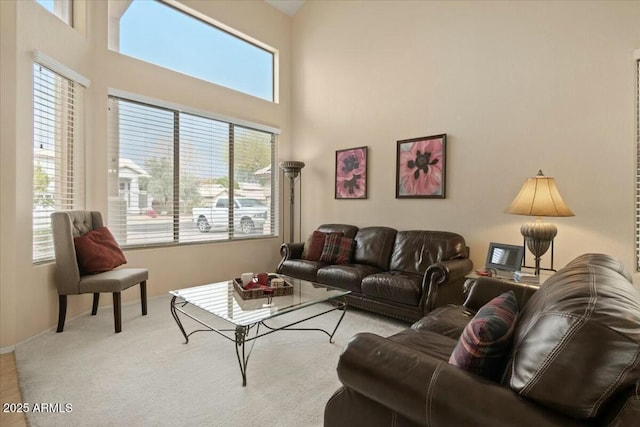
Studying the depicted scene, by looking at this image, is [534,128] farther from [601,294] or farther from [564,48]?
[601,294]

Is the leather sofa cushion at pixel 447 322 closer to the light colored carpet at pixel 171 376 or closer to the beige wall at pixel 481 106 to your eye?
the light colored carpet at pixel 171 376

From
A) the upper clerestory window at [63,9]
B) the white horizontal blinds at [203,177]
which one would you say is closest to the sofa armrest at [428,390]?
the white horizontal blinds at [203,177]

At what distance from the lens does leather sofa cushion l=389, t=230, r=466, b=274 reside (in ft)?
11.2

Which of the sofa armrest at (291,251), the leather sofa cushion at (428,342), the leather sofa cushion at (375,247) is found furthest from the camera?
the sofa armrest at (291,251)

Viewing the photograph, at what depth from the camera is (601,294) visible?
1.00 m

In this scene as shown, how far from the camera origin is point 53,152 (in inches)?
121

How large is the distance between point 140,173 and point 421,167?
3258 millimetres

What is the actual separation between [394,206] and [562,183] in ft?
5.69

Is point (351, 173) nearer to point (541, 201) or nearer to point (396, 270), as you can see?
point (396, 270)

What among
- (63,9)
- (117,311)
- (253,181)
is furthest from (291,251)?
(63,9)

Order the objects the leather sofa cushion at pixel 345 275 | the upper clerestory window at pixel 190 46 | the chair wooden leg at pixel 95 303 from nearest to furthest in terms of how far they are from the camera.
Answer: the chair wooden leg at pixel 95 303 → the leather sofa cushion at pixel 345 275 → the upper clerestory window at pixel 190 46

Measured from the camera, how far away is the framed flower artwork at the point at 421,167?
3.78m

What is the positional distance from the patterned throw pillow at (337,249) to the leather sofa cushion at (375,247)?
103mm

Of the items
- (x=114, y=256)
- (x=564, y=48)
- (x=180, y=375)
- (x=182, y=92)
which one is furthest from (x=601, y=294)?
(x=182, y=92)
